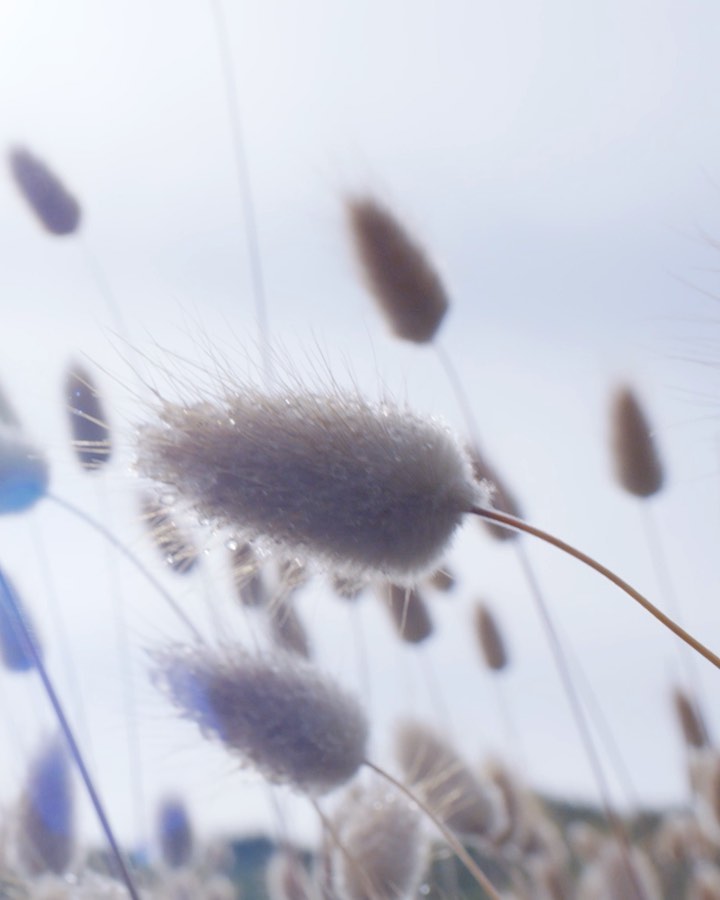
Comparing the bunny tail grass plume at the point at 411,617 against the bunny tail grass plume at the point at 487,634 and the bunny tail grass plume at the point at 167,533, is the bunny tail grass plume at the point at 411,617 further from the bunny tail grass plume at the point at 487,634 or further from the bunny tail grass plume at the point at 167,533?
the bunny tail grass plume at the point at 167,533

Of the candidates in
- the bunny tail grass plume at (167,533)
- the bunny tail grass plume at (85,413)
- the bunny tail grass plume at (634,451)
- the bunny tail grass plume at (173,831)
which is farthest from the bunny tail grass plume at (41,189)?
the bunny tail grass plume at (173,831)

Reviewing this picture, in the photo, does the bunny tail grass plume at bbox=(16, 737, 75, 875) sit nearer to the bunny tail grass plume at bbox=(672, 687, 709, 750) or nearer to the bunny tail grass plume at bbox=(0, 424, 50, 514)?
the bunny tail grass plume at bbox=(0, 424, 50, 514)

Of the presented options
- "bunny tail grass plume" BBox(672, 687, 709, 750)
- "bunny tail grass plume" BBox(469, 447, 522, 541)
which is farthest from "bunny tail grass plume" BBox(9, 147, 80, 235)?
"bunny tail grass plume" BBox(672, 687, 709, 750)

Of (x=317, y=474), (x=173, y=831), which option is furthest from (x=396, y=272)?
(x=173, y=831)

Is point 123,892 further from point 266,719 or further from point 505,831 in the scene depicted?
point 505,831

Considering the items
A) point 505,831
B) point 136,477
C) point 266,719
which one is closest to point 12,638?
point 266,719

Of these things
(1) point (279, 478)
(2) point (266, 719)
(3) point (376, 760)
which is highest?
(1) point (279, 478)
